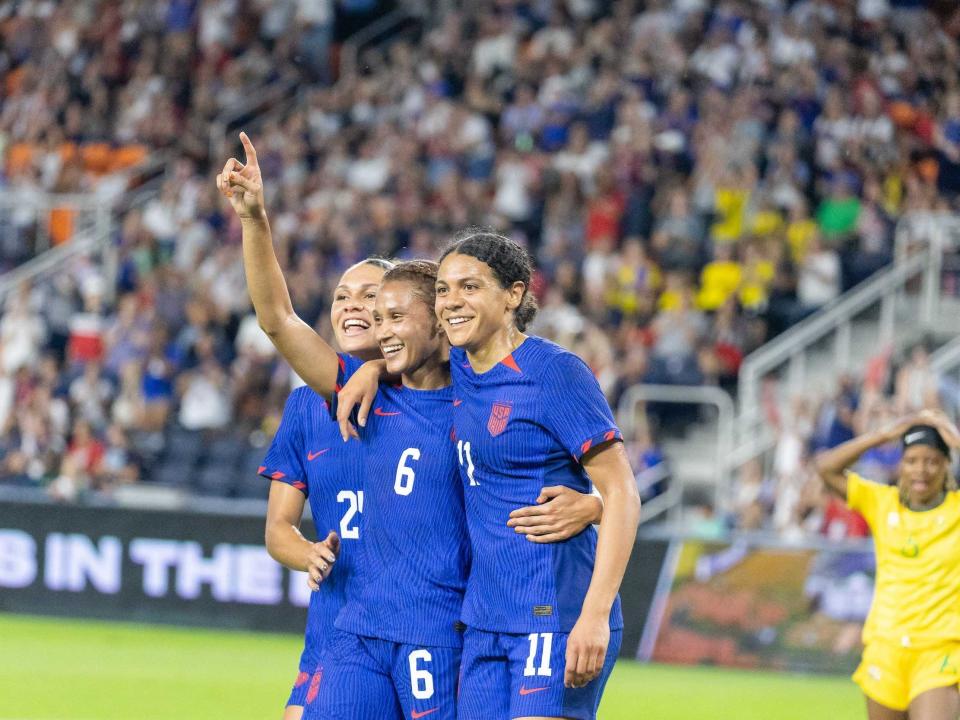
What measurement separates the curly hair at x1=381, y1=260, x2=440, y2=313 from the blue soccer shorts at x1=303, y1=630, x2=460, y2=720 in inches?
43.8

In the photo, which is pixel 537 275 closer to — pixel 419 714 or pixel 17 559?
pixel 17 559

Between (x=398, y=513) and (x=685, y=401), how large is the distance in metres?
11.6

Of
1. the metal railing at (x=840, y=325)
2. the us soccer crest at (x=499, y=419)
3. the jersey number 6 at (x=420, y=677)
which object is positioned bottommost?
the jersey number 6 at (x=420, y=677)

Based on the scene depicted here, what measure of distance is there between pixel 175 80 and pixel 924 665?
57.9 feet

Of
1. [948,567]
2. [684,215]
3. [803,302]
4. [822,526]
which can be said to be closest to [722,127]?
[684,215]

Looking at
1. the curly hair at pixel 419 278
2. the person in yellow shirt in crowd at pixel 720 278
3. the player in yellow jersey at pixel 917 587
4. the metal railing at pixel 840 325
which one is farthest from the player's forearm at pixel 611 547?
the person in yellow shirt in crowd at pixel 720 278

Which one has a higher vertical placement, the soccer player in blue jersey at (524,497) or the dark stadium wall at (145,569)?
the soccer player in blue jersey at (524,497)

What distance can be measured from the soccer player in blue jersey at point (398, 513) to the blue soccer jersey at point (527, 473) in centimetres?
19

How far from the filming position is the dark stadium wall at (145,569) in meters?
14.5

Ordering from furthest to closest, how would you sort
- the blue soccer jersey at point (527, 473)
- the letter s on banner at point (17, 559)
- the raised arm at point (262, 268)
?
the letter s on banner at point (17, 559) → the raised arm at point (262, 268) → the blue soccer jersey at point (527, 473)

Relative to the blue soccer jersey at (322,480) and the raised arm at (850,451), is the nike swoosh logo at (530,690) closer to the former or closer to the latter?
the blue soccer jersey at (322,480)

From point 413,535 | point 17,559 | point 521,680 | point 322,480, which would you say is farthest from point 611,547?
point 17,559

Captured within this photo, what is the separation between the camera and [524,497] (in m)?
4.91

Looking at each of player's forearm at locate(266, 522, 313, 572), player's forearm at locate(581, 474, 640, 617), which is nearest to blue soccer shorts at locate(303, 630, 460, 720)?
player's forearm at locate(266, 522, 313, 572)
